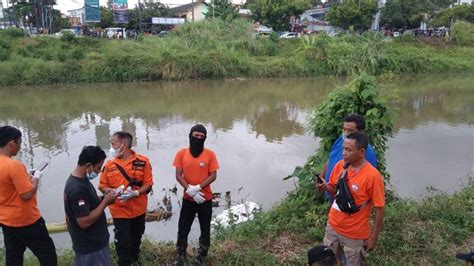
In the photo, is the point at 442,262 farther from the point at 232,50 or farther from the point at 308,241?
the point at 232,50

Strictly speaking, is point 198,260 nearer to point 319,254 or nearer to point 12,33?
point 319,254

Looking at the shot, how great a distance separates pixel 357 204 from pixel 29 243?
272 cm

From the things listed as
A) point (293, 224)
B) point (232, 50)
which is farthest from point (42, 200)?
point (232, 50)

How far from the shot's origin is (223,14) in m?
38.3

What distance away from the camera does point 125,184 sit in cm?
371

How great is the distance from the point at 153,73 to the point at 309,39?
39.6ft

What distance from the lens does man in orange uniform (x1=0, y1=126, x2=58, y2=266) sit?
3271 mm

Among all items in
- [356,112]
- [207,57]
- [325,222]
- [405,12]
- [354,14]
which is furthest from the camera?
[405,12]

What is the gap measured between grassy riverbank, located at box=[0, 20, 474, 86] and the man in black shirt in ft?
66.7

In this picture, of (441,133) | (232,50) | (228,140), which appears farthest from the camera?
(232,50)

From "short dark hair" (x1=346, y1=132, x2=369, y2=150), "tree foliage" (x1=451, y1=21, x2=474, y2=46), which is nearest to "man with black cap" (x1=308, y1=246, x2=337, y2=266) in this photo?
"short dark hair" (x1=346, y1=132, x2=369, y2=150)

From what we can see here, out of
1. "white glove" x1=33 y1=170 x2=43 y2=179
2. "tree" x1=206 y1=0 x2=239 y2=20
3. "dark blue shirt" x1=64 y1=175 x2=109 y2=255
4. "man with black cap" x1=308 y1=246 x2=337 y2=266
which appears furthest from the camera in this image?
"tree" x1=206 y1=0 x2=239 y2=20

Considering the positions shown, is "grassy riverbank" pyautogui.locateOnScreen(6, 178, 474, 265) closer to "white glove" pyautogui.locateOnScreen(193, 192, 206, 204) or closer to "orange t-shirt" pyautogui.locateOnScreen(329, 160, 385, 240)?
"white glove" pyautogui.locateOnScreen(193, 192, 206, 204)

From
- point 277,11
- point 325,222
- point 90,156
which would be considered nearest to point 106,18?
point 277,11
